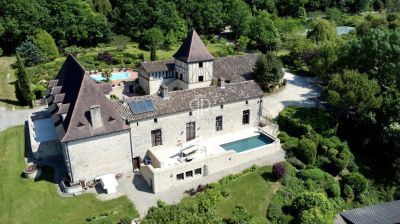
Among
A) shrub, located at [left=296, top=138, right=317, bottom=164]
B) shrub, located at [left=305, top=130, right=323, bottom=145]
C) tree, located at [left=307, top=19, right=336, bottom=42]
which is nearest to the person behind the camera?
shrub, located at [left=296, top=138, right=317, bottom=164]

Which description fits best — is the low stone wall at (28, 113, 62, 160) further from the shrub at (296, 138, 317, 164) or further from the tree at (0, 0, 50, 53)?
the tree at (0, 0, 50, 53)

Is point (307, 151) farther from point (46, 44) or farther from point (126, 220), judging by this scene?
point (46, 44)

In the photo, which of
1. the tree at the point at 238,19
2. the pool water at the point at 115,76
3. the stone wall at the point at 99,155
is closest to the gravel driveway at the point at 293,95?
the stone wall at the point at 99,155

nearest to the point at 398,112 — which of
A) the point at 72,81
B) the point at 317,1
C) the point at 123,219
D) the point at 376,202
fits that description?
the point at 376,202

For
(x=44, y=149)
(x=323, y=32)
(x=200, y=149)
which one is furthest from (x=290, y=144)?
(x=323, y=32)

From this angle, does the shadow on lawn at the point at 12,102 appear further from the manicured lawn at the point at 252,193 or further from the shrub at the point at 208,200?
the manicured lawn at the point at 252,193

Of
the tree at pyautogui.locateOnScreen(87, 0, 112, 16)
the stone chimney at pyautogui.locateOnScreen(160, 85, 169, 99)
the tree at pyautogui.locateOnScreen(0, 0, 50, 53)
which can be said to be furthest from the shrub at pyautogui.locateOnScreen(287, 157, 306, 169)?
the tree at pyautogui.locateOnScreen(87, 0, 112, 16)
